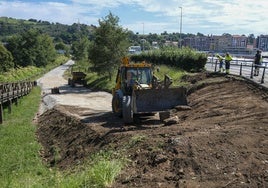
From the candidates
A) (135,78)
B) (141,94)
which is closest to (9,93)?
(135,78)

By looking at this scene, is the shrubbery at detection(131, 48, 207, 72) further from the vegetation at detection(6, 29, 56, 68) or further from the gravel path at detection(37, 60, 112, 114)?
the vegetation at detection(6, 29, 56, 68)

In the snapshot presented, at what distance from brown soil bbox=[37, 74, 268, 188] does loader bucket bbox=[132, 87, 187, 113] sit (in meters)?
0.69

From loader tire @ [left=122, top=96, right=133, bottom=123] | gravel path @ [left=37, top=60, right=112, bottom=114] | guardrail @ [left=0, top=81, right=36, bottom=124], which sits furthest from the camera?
gravel path @ [left=37, top=60, right=112, bottom=114]

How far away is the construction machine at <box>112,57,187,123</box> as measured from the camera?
15039mm

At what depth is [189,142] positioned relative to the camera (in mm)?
9250

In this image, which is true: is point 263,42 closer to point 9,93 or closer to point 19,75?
point 19,75

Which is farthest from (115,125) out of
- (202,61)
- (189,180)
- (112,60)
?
(112,60)

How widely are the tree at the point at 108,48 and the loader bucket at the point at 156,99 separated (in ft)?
87.1

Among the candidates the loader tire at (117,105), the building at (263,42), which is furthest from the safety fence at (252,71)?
the building at (263,42)

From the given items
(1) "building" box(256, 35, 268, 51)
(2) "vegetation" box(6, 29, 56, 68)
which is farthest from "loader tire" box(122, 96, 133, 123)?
(2) "vegetation" box(6, 29, 56, 68)

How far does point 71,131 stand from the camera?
54.6 feet

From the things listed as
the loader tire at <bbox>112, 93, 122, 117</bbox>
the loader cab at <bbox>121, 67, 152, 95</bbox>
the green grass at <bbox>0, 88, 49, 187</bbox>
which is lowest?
the green grass at <bbox>0, 88, 49, 187</bbox>

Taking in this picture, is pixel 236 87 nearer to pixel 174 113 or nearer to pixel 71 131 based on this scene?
pixel 174 113

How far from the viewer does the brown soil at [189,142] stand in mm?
7599
